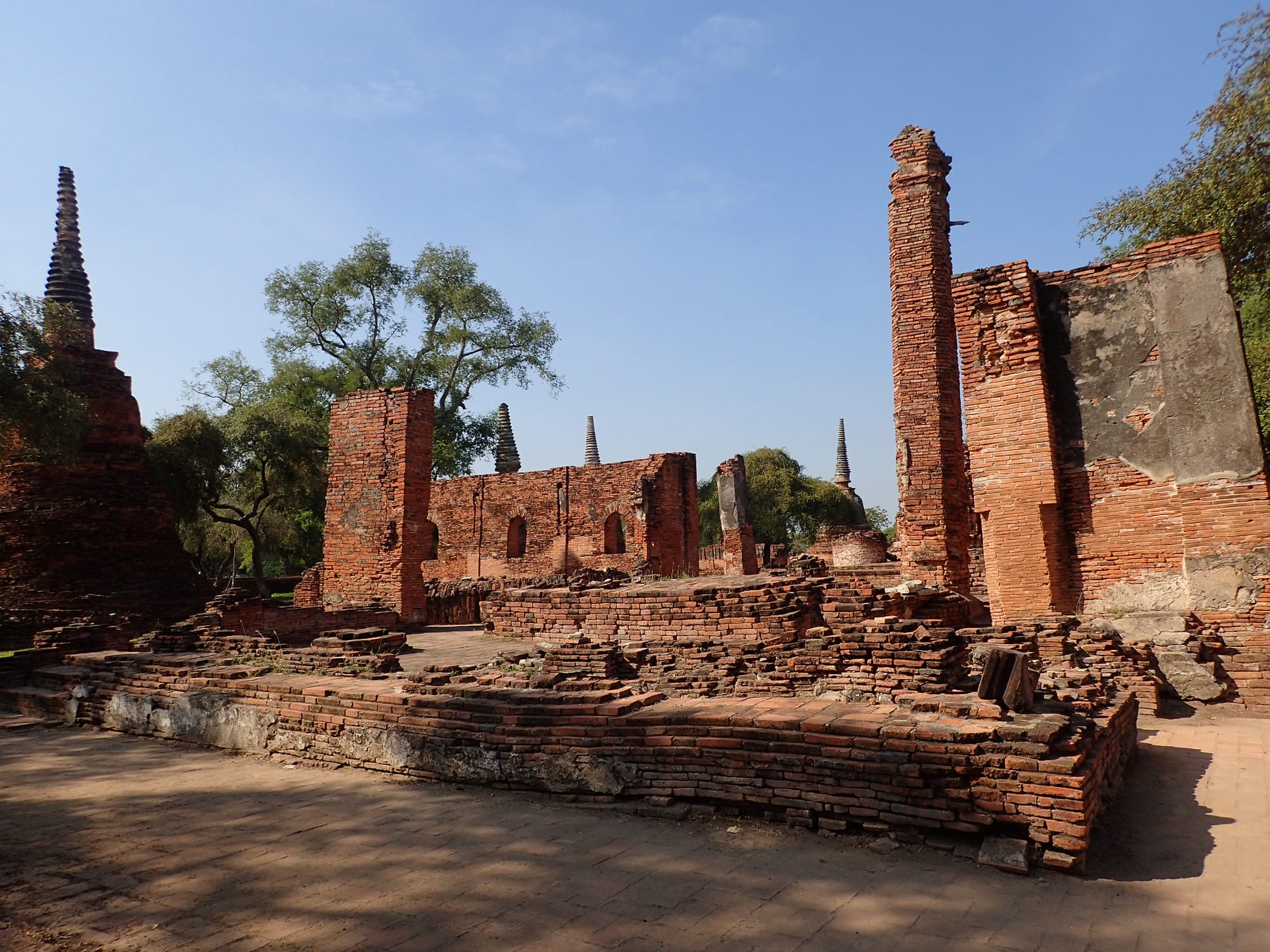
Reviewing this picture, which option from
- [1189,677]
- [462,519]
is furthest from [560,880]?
[462,519]

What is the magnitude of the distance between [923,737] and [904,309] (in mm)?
8564

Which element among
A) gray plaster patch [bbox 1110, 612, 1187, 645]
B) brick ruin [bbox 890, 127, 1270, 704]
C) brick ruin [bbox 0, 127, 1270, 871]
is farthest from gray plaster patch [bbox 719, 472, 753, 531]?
gray plaster patch [bbox 1110, 612, 1187, 645]

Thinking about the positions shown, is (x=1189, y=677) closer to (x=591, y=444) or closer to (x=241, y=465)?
(x=241, y=465)

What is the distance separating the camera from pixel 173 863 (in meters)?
3.97

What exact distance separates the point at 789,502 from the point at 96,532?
91.9ft

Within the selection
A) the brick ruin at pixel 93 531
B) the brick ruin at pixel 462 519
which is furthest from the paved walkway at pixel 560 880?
the brick ruin at pixel 93 531

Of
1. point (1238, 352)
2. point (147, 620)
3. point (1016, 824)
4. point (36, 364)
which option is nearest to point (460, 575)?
point (147, 620)

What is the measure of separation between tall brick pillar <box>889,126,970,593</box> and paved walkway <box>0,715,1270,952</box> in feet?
18.6

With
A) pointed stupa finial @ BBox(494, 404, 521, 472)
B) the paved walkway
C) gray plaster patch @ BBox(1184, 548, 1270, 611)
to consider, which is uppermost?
pointed stupa finial @ BBox(494, 404, 521, 472)

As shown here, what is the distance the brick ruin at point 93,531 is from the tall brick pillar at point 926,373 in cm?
1159

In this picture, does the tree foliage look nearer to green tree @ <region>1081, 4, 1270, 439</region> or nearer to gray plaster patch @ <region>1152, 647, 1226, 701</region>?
green tree @ <region>1081, 4, 1270, 439</region>

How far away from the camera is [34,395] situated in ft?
38.3

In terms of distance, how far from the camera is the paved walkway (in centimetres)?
307

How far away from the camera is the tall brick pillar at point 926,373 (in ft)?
35.5
